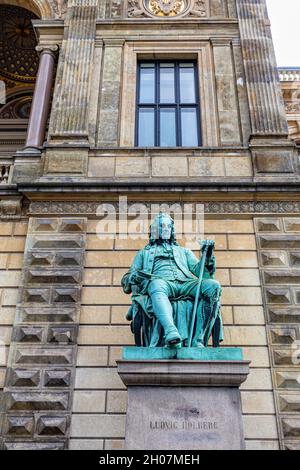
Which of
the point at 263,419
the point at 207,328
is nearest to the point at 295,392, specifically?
the point at 263,419

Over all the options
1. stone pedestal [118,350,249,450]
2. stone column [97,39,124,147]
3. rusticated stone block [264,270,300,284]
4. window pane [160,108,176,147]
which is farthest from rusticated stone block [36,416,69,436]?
window pane [160,108,176,147]

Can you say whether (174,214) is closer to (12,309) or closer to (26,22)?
(12,309)

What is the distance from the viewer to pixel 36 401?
26.5ft

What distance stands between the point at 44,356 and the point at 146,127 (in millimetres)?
6316

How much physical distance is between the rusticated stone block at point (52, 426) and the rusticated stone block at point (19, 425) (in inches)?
5.6

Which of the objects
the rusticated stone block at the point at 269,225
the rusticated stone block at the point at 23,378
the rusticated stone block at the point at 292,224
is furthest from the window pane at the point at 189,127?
the rusticated stone block at the point at 23,378

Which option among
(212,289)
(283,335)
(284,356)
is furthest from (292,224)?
(212,289)

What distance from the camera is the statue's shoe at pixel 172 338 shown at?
242 inches

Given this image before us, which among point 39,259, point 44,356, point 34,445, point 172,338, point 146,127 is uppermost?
point 146,127

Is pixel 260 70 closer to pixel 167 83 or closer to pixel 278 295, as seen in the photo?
pixel 167 83

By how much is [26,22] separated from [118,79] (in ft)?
22.6

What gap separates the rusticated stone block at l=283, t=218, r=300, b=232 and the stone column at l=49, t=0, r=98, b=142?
4.93 meters

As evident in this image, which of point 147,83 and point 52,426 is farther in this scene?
point 147,83

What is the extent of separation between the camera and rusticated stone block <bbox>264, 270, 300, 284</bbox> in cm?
920
